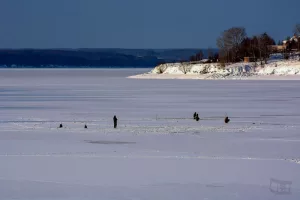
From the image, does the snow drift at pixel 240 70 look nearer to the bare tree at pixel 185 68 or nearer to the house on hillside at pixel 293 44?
the bare tree at pixel 185 68

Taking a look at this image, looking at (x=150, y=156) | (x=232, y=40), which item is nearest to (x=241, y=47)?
(x=232, y=40)

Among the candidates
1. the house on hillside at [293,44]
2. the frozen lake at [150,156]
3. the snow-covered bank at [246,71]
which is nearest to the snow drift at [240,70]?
the snow-covered bank at [246,71]

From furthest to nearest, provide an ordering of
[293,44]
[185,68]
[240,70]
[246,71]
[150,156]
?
[293,44] → [185,68] → [240,70] → [246,71] → [150,156]

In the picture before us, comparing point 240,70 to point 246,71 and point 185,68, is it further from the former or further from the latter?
point 185,68

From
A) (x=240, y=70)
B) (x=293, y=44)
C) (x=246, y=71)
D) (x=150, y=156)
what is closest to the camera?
(x=150, y=156)

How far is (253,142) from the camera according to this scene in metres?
13.5

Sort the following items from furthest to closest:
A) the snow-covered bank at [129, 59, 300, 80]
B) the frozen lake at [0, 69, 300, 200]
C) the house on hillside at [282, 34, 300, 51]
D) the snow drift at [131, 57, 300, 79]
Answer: the house on hillside at [282, 34, 300, 51] < the snow drift at [131, 57, 300, 79] < the snow-covered bank at [129, 59, 300, 80] < the frozen lake at [0, 69, 300, 200]

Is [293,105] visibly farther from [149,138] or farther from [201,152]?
[201,152]

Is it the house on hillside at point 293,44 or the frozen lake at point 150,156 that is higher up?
the house on hillside at point 293,44

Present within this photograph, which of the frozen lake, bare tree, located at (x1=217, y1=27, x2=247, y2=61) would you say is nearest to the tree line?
bare tree, located at (x1=217, y1=27, x2=247, y2=61)

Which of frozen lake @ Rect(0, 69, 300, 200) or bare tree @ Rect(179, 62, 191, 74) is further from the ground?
bare tree @ Rect(179, 62, 191, 74)

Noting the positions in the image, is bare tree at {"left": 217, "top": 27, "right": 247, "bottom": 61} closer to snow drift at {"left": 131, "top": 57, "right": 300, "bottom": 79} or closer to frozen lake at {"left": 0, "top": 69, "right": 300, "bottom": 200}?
snow drift at {"left": 131, "top": 57, "right": 300, "bottom": 79}

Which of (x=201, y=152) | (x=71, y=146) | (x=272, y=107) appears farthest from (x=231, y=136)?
(x=272, y=107)

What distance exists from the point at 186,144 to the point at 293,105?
38.6ft
